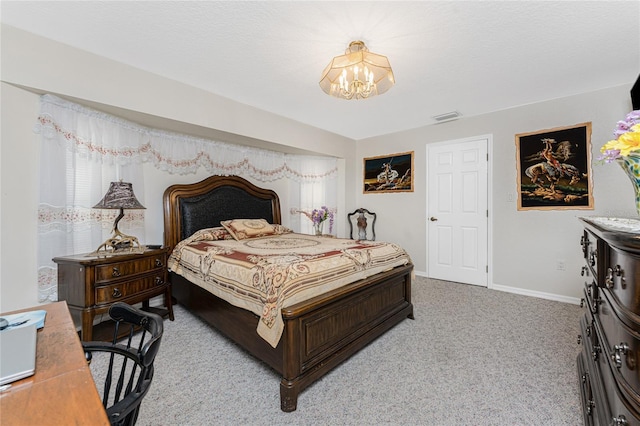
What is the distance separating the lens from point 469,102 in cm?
334

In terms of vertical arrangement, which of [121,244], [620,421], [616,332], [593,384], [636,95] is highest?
[636,95]

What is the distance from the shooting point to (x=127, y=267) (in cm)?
228

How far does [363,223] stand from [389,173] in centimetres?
101

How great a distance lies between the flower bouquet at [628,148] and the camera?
36.6 inches

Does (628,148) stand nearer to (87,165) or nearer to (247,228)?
(247,228)

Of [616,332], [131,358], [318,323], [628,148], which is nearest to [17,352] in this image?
[131,358]

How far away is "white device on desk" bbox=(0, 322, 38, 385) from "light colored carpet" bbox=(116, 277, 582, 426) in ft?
3.29

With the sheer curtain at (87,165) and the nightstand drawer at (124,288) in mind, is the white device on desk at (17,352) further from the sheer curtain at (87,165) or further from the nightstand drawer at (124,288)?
the sheer curtain at (87,165)

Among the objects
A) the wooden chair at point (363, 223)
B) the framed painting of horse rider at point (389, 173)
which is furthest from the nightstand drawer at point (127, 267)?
the framed painting of horse rider at point (389, 173)

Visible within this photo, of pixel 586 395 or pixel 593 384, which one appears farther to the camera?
pixel 586 395

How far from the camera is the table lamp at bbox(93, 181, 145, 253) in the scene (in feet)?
7.47

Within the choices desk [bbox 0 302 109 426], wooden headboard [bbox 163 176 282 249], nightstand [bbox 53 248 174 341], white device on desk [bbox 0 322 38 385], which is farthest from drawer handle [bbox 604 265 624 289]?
wooden headboard [bbox 163 176 282 249]

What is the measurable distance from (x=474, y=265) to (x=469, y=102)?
2.24 meters

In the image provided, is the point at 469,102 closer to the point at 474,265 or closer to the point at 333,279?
the point at 474,265
